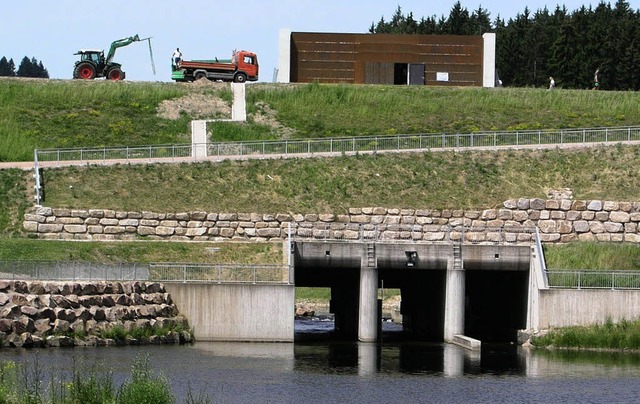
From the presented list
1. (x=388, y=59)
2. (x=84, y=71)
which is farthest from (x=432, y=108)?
(x=84, y=71)

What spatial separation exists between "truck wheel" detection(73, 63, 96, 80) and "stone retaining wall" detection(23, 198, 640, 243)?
123 ft

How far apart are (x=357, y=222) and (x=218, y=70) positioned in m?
35.9

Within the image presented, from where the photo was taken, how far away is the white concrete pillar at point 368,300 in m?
69.8

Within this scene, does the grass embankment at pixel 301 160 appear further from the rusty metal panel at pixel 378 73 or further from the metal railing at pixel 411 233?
the rusty metal panel at pixel 378 73

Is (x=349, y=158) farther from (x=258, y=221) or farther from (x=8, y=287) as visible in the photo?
(x=8, y=287)

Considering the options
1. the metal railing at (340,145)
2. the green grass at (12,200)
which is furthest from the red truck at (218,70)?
the green grass at (12,200)

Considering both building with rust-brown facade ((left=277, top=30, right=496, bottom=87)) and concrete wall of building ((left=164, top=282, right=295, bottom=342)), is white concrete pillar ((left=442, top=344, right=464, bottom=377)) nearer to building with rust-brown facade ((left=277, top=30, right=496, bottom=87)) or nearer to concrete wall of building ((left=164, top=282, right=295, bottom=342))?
concrete wall of building ((left=164, top=282, right=295, bottom=342))

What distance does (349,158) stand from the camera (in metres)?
88.9

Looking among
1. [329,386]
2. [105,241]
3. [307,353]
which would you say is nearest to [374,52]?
[105,241]

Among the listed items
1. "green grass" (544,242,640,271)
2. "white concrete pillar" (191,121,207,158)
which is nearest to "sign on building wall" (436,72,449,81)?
"white concrete pillar" (191,121,207,158)

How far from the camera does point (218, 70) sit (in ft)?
376

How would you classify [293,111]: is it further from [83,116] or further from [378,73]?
[378,73]

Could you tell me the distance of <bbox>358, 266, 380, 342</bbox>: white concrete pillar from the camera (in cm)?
6975

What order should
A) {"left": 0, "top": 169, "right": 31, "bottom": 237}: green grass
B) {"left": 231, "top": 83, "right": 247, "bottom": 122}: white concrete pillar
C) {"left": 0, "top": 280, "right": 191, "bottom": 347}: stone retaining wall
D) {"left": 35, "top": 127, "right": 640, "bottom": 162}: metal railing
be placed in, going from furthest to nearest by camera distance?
{"left": 231, "top": 83, "right": 247, "bottom": 122}: white concrete pillar → {"left": 35, "top": 127, "right": 640, "bottom": 162}: metal railing → {"left": 0, "top": 169, "right": 31, "bottom": 237}: green grass → {"left": 0, "top": 280, "right": 191, "bottom": 347}: stone retaining wall
